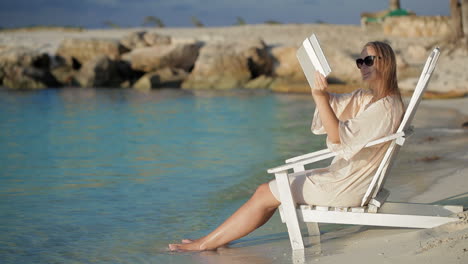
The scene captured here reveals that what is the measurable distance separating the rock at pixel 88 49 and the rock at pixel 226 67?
4.34 m

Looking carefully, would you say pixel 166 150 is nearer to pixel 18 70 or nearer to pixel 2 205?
pixel 2 205

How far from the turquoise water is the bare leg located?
1.32ft

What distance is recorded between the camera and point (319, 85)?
3.87 m

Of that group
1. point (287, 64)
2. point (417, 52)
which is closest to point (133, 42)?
point (287, 64)

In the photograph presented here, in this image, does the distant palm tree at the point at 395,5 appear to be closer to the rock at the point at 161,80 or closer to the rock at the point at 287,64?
the rock at the point at 287,64

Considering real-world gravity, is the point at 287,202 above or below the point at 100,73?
below

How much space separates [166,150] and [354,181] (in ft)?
23.1

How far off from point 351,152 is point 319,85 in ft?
1.61

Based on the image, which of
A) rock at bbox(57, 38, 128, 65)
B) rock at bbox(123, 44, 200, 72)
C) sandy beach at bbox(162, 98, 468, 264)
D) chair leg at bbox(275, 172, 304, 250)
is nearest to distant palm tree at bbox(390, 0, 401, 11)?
rock at bbox(123, 44, 200, 72)

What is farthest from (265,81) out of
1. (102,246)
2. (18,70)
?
(102,246)

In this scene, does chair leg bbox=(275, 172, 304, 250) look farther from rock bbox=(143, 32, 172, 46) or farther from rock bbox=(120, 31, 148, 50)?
rock bbox=(143, 32, 172, 46)

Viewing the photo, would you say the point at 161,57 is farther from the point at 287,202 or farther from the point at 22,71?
the point at 287,202

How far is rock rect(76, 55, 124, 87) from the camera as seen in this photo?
2734cm

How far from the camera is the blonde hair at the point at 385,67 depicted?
404cm
